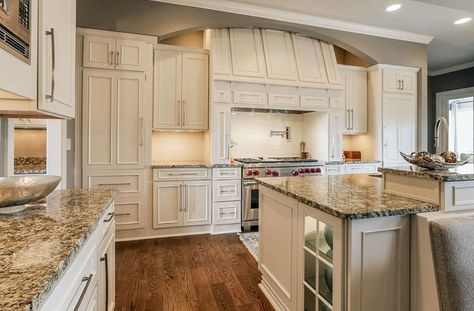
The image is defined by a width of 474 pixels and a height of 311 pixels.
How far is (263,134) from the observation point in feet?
14.9

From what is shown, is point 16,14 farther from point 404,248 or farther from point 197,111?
point 197,111

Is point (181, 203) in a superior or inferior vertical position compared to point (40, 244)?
inferior

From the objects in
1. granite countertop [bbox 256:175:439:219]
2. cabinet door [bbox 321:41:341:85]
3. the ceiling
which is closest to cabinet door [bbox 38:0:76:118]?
granite countertop [bbox 256:175:439:219]

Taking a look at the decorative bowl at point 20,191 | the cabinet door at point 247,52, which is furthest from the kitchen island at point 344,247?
the cabinet door at point 247,52

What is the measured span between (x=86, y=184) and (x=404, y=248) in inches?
125

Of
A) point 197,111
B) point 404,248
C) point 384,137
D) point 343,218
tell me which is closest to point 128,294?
point 343,218

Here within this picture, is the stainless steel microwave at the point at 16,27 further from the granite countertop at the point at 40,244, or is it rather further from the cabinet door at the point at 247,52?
the cabinet door at the point at 247,52

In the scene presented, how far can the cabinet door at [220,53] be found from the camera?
3688 mm

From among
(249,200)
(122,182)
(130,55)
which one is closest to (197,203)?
(249,200)

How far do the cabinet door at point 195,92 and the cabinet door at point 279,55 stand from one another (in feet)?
2.99

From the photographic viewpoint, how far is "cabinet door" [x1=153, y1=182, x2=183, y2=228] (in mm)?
3447

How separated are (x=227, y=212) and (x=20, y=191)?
2.69 m

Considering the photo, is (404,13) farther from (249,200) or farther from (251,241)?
(251,241)

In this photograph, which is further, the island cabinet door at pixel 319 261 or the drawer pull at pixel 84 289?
the island cabinet door at pixel 319 261
